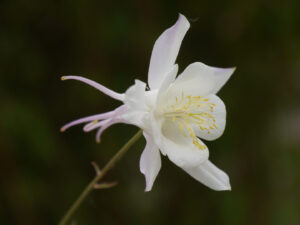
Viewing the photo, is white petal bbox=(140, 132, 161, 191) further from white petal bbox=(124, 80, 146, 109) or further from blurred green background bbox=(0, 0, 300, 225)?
blurred green background bbox=(0, 0, 300, 225)

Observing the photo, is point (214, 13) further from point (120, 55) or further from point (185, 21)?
point (185, 21)

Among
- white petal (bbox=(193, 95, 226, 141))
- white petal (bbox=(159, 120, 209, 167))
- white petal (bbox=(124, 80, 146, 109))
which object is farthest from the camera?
white petal (bbox=(193, 95, 226, 141))

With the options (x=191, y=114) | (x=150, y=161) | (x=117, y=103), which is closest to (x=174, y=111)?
(x=191, y=114)

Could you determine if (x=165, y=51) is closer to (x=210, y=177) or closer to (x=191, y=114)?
(x=191, y=114)

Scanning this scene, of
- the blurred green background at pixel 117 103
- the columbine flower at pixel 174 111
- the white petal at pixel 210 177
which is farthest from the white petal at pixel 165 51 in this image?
the blurred green background at pixel 117 103

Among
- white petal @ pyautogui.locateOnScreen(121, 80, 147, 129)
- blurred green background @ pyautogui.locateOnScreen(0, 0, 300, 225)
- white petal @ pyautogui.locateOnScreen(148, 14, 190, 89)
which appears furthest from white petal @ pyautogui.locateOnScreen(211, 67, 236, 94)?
blurred green background @ pyautogui.locateOnScreen(0, 0, 300, 225)

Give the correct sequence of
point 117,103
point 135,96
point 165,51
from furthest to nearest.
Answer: point 117,103
point 165,51
point 135,96

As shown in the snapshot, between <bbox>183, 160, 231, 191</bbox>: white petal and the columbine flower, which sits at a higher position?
the columbine flower

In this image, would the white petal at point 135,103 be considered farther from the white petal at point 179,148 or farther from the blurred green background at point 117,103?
the blurred green background at point 117,103
